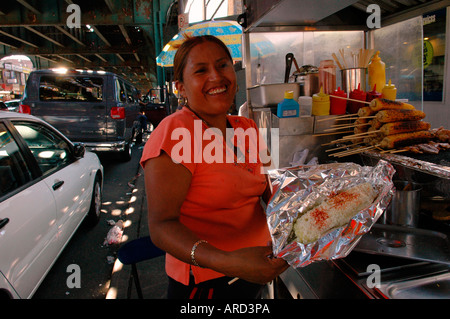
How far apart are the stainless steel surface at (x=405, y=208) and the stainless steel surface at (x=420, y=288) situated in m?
0.43

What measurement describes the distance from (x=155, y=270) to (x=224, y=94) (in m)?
2.75

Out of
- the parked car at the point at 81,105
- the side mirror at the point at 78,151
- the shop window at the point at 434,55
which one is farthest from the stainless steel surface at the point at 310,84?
the parked car at the point at 81,105

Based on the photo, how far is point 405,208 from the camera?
1.78 m

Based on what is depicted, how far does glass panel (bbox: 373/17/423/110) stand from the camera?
336 centimetres

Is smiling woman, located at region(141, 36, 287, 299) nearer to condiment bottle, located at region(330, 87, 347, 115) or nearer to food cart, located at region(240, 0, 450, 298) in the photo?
food cart, located at region(240, 0, 450, 298)

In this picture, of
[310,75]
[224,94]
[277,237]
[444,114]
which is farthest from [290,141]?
[444,114]

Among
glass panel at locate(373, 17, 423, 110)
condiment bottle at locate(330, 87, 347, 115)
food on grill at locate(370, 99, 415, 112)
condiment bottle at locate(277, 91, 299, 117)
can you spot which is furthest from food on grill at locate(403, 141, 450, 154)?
glass panel at locate(373, 17, 423, 110)

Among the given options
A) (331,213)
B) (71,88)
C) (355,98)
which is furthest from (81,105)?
(331,213)

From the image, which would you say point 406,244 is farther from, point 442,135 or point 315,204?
point 442,135

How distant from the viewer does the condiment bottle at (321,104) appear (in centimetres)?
274

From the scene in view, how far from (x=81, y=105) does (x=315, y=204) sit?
7.07 meters

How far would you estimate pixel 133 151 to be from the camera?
417 inches

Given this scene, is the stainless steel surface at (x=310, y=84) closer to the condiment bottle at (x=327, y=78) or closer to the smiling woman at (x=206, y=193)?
the condiment bottle at (x=327, y=78)
